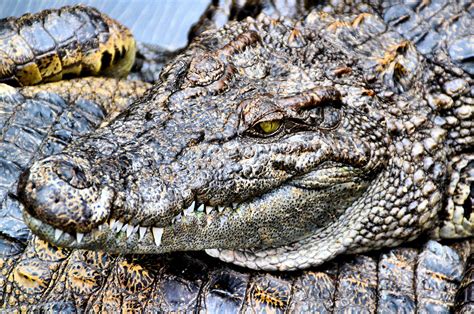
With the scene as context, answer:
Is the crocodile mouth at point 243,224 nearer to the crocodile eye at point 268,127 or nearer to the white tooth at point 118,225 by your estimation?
the white tooth at point 118,225

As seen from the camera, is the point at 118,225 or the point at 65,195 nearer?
the point at 65,195

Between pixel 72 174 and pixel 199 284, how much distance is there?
0.89 metres

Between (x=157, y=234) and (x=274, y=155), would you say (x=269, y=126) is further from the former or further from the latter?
(x=157, y=234)

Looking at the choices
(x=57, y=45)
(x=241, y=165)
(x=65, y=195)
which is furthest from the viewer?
(x=57, y=45)

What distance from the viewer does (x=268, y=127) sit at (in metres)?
2.75

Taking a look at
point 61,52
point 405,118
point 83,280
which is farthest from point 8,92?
point 405,118

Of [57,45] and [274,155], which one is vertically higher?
[274,155]

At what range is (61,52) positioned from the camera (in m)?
3.76

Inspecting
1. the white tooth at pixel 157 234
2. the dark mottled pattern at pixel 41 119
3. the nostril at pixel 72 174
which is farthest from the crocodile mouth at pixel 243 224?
the dark mottled pattern at pixel 41 119

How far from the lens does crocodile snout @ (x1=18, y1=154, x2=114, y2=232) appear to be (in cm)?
226

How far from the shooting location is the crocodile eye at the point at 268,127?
2.73 m

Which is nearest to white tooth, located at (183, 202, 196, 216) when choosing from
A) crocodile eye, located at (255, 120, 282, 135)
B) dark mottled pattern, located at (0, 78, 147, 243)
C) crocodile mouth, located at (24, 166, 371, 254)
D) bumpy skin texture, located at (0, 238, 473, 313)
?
crocodile mouth, located at (24, 166, 371, 254)

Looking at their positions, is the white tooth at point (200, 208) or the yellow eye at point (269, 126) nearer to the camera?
the white tooth at point (200, 208)

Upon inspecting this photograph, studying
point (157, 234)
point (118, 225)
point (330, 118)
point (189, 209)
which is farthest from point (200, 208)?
point (330, 118)
